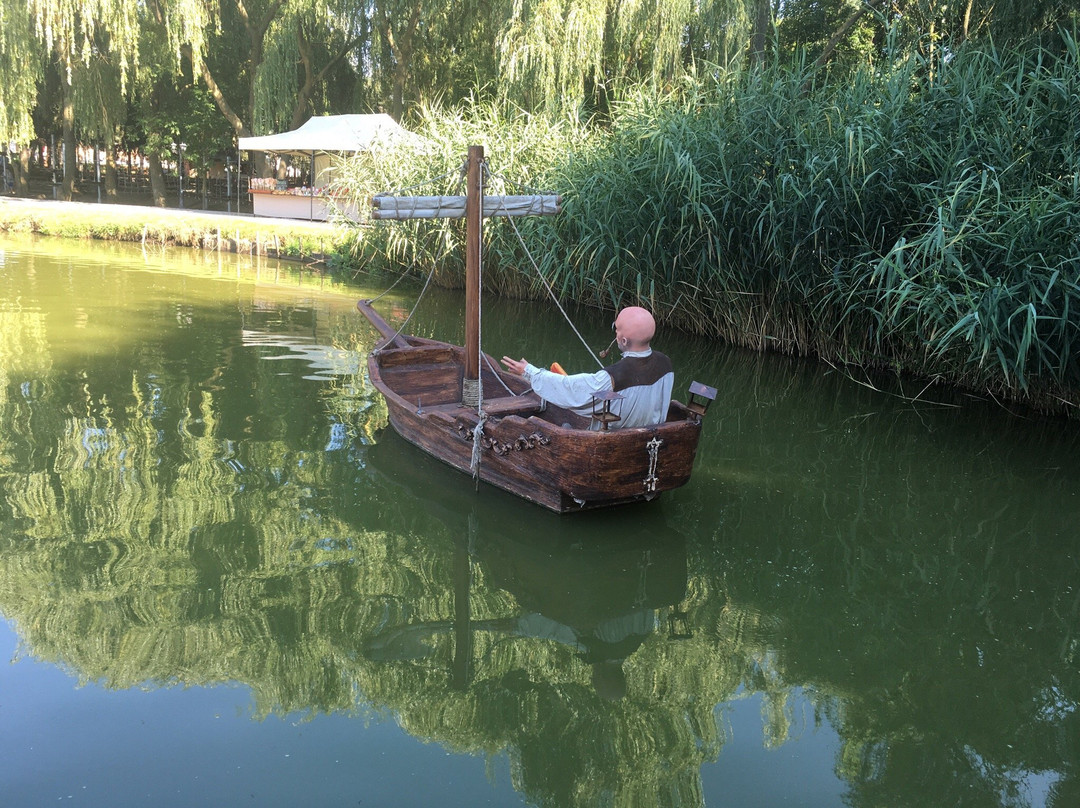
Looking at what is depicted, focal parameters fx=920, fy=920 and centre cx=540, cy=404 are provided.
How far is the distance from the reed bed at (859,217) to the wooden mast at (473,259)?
335cm

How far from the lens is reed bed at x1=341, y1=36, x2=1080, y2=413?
6.90 meters

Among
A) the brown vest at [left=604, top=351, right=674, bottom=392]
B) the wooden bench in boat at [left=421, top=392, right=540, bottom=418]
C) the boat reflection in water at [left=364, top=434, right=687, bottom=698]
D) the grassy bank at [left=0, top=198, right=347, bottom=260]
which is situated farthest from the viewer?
the grassy bank at [left=0, top=198, right=347, bottom=260]

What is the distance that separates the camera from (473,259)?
19.8 ft

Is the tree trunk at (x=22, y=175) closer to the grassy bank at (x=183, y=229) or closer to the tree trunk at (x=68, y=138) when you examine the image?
the tree trunk at (x=68, y=138)

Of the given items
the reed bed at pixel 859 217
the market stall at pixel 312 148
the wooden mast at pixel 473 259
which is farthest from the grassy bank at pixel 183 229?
the wooden mast at pixel 473 259

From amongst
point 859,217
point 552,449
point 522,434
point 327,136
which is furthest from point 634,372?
point 327,136

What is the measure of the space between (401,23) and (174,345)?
1368 centimetres

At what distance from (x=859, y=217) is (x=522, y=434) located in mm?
4817

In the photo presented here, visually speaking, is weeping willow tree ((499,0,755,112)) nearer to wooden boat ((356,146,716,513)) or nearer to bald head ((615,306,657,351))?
wooden boat ((356,146,716,513))

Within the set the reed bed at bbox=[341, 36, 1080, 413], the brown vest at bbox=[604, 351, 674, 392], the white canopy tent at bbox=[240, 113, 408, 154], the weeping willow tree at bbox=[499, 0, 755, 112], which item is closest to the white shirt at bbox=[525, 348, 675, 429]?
the brown vest at bbox=[604, 351, 674, 392]

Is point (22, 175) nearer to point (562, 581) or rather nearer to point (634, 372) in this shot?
point (634, 372)

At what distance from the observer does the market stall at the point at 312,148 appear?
18875mm

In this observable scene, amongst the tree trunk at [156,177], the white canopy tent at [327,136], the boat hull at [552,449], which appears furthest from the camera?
the tree trunk at [156,177]

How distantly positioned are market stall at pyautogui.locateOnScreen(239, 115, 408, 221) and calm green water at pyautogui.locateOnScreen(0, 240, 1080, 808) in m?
11.9
